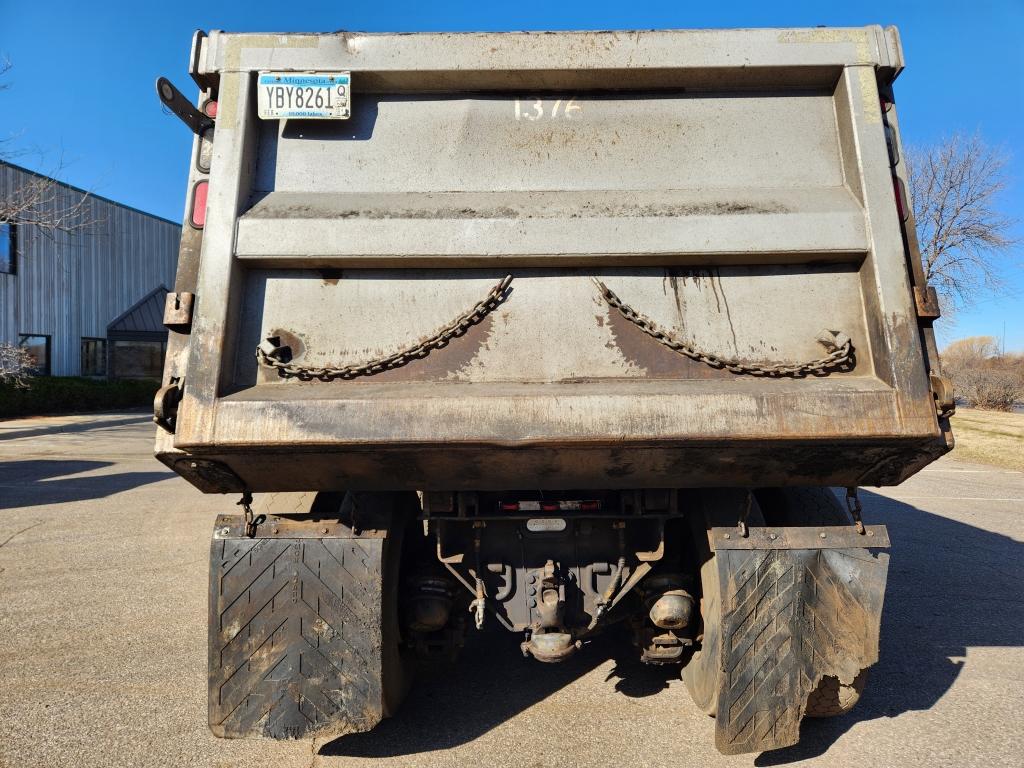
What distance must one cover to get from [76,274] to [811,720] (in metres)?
29.2

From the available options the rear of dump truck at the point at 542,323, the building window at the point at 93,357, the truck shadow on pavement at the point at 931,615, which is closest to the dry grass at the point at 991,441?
the truck shadow on pavement at the point at 931,615

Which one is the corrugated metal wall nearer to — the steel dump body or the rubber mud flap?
the steel dump body

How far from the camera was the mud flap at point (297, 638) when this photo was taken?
2510 millimetres

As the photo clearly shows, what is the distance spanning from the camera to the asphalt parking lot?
2.77 metres

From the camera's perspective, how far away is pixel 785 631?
252 centimetres

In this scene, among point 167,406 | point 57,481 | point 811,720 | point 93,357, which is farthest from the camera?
→ point 93,357

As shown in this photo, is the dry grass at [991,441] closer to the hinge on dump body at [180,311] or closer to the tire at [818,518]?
the tire at [818,518]

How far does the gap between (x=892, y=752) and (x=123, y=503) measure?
8053 millimetres

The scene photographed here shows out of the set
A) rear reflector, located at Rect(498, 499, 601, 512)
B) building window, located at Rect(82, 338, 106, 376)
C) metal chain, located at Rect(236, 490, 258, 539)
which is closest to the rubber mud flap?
rear reflector, located at Rect(498, 499, 601, 512)

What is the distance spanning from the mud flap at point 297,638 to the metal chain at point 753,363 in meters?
1.27

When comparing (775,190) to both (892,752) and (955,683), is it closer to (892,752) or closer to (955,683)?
(892,752)

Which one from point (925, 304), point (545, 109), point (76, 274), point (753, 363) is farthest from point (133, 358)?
point (925, 304)

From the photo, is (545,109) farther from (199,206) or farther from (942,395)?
(942,395)

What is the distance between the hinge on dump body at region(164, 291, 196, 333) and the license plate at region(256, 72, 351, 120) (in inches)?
28.3
